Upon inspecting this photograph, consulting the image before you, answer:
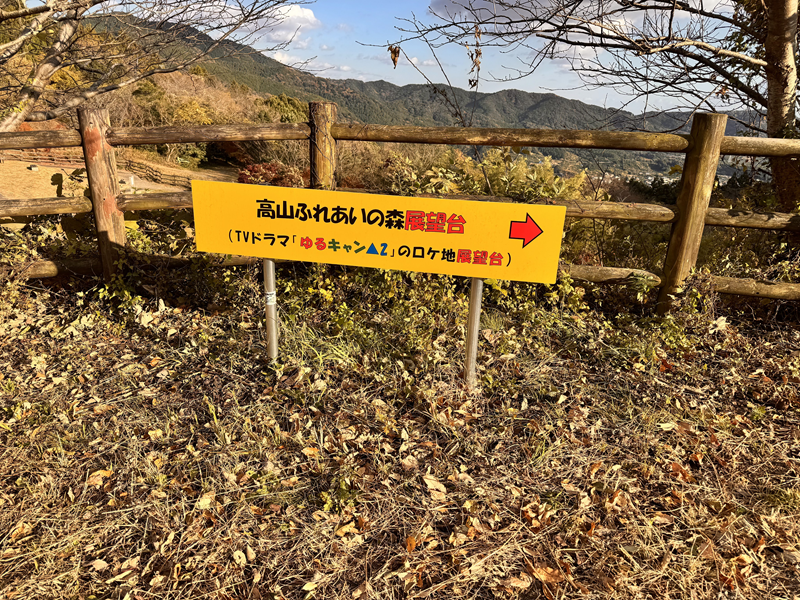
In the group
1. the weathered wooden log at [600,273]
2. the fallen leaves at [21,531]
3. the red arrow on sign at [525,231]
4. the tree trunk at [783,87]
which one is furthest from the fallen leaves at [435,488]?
the tree trunk at [783,87]

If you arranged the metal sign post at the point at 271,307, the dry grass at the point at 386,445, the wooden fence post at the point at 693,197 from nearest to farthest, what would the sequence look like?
Answer: the dry grass at the point at 386,445 < the metal sign post at the point at 271,307 < the wooden fence post at the point at 693,197

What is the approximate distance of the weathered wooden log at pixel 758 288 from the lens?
12.2 feet

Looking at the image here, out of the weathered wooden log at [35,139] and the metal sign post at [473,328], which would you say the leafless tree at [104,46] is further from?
the metal sign post at [473,328]

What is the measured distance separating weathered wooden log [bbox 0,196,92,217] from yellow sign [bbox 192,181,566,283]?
1.60 meters

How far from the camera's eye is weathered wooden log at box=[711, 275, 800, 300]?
3727 millimetres

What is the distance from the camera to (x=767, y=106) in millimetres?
4652

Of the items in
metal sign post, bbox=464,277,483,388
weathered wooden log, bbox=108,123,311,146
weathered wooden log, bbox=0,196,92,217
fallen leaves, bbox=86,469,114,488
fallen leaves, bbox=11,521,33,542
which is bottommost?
fallen leaves, bbox=11,521,33,542

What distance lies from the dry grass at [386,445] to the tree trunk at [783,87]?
1.32 meters

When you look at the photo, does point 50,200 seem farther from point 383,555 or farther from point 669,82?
point 669,82

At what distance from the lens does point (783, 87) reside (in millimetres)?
4434

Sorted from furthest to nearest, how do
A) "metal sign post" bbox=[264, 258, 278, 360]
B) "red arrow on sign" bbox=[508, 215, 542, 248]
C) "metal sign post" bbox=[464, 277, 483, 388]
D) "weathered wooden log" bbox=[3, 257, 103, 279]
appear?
"weathered wooden log" bbox=[3, 257, 103, 279], "metal sign post" bbox=[264, 258, 278, 360], "metal sign post" bbox=[464, 277, 483, 388], "red arrow on sign" bbox=[508, 215, 542, 248]

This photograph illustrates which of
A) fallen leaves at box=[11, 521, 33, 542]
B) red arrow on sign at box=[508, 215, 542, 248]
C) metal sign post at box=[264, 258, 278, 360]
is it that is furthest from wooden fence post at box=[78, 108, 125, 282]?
red arrow on sign at box=[508, 215, 542, 248]

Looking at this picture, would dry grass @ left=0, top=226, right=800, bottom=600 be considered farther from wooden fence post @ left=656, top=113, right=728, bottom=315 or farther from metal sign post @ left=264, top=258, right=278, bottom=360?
wooden fence post @ left=656, top=113, right=728, bottom=315

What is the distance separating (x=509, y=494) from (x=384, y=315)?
5.71 ft
